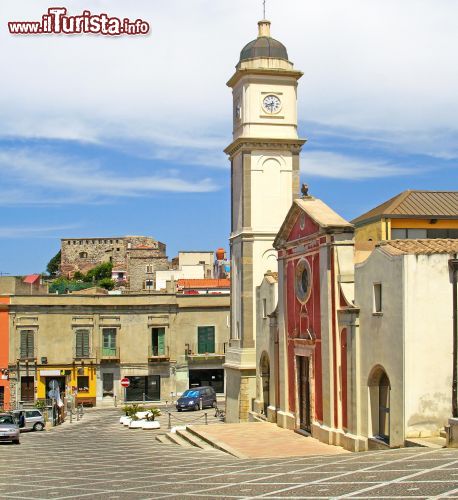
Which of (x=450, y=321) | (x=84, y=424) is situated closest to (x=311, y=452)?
(x=450, y=321)

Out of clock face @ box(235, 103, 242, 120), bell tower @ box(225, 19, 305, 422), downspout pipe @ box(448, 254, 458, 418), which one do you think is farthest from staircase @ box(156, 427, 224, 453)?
clock face @ box(235, 103, 242, 120)

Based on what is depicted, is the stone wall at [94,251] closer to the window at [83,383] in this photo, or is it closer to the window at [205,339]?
the window at [205,339]

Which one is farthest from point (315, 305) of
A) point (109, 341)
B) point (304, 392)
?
point (109, 341)

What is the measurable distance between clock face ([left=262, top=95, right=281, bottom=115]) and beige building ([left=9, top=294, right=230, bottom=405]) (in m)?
21.9

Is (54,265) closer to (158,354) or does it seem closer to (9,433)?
(158,354)

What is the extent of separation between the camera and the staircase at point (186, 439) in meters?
30.2

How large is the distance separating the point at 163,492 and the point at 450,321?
9.29 metres

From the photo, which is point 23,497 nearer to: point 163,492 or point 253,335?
point 163,492

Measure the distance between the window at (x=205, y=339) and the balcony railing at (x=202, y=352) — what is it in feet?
0.30

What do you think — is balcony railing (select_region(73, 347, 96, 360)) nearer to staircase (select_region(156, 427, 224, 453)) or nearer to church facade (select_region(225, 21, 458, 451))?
church facade (select_region(225, 21, 458, 451))

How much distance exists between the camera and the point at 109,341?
58.0 m

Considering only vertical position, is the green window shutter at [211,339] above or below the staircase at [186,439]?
above

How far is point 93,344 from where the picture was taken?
57469 millimetres

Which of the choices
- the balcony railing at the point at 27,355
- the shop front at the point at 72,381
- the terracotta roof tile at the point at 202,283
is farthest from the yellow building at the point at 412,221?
the terracotta roof tile at the point at 202,283
